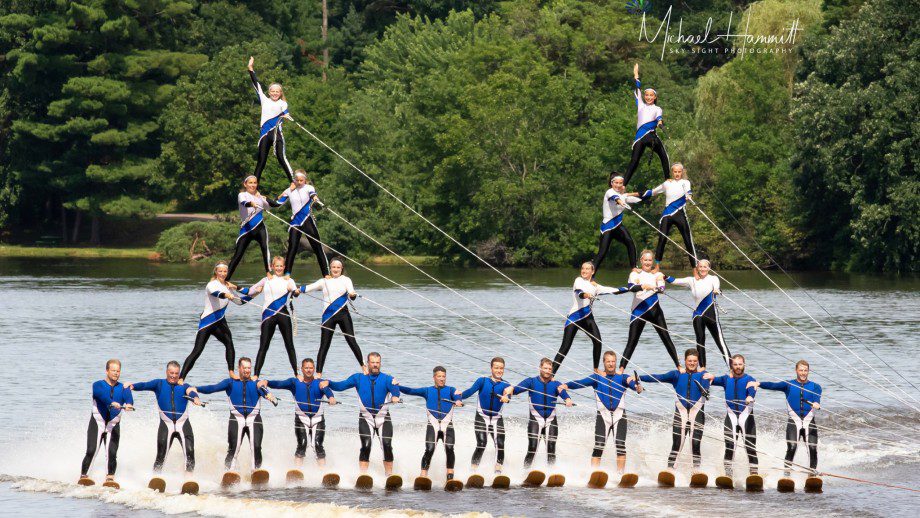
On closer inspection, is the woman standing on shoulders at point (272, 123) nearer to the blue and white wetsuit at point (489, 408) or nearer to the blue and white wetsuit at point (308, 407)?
the blue and white wetsuit at point (308, 407)

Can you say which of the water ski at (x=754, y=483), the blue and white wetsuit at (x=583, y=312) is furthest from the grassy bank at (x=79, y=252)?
the water ski at (x=754, y=483)

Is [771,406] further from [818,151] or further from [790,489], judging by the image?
[818,151]

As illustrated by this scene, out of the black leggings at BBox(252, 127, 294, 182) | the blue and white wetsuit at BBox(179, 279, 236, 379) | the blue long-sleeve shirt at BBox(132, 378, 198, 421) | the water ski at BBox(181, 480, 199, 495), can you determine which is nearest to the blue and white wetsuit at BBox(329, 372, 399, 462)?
the blue and white wetsuit at BBox(179, 279, 236, 379)

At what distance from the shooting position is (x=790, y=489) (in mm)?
19984

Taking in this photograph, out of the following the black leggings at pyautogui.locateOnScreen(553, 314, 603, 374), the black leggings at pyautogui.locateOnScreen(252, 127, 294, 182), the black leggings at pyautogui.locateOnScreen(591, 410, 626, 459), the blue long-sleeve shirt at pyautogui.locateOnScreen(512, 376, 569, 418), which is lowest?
the black leggings at pyautogui.locateOnScreen(591, 410, 626, 459)

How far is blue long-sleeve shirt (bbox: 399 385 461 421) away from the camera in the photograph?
1953cm

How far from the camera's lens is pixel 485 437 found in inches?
806

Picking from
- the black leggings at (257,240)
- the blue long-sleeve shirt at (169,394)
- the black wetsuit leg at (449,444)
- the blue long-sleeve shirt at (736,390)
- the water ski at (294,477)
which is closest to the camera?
the blue long-sleeve shirt at (169,394)

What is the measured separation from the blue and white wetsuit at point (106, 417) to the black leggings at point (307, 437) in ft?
7.91

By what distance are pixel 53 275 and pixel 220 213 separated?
49.3ft

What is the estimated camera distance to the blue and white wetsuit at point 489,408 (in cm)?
1958

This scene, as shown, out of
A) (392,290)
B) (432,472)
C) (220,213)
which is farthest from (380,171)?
(432,472)

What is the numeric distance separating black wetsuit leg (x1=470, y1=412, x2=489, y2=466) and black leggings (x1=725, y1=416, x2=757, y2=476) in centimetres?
357

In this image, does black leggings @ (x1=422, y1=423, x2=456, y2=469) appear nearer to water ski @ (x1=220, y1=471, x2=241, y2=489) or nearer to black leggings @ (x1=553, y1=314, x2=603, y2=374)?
black leggings @ (x1=553, y1=314, x2=603, y2=374)
